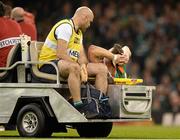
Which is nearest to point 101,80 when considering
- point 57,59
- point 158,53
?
point 57,59

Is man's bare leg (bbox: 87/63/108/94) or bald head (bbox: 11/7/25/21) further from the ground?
bald head (bbox: 11/7/25/21)

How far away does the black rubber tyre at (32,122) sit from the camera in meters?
14.7

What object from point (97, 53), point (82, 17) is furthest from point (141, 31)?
point (82, 17)

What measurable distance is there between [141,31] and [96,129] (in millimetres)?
12356

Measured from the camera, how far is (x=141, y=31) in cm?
2794

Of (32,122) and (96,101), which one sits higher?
(96,101)

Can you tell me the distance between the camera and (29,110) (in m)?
14.9

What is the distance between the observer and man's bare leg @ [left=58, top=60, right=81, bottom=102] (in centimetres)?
1451

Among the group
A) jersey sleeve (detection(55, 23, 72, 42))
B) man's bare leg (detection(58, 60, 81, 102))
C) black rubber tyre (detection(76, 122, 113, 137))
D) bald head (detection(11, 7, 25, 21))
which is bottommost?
black rubber tyre (detection(76, 122, 113, 137))

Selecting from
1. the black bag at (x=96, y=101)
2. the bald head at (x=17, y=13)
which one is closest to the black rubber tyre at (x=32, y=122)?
the black bag at (x=96, y=101)

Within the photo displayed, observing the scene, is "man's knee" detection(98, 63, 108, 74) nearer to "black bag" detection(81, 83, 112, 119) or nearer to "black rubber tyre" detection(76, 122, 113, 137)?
"black bag" detection(81, 83, 112, 119)

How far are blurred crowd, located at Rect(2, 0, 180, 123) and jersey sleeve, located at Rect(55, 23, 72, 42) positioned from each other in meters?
11.4

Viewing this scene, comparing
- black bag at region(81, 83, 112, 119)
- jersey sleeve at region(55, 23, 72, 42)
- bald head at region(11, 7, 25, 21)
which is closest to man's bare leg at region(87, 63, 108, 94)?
black bag at region(81, 83, 112, 119)

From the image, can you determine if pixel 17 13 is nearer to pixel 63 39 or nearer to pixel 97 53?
pixel 97 53
